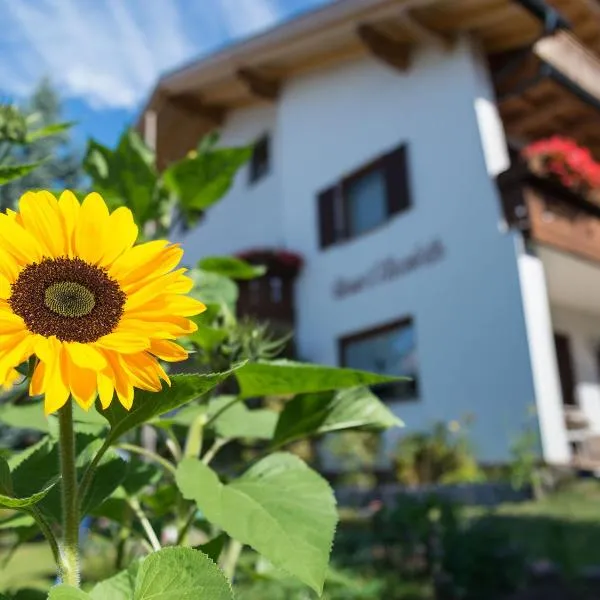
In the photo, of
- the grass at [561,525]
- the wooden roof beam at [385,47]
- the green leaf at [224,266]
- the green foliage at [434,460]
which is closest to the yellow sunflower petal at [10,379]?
the green leaf at [224,266]

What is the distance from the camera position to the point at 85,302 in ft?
2.27

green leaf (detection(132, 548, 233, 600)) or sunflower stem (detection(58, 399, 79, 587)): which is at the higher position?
sunflower stem (detection(58, 399, 79, 587))

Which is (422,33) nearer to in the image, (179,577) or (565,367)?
(565,367)

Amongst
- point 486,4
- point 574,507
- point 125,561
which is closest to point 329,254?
point 486,4

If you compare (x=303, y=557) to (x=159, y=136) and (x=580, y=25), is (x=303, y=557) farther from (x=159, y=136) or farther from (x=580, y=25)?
(x=159, y=136)

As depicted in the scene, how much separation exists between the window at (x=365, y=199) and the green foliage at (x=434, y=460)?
3.13 meters

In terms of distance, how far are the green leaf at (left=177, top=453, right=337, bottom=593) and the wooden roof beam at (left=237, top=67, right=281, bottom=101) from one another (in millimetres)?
10614

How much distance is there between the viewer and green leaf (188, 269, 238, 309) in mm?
1134

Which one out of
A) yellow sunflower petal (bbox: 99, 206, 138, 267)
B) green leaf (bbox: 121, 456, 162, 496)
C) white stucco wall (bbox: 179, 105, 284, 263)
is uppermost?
white stucco wall (bbox: 179, 105, 284, 263)

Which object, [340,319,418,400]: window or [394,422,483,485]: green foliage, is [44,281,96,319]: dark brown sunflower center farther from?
[340,319,418,400]: window

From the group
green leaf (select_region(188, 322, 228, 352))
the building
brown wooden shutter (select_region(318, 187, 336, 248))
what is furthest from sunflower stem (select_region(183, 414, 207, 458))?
brown wooden shutter (select_region(318, 187, 336, 248))

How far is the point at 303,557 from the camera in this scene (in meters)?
0.71

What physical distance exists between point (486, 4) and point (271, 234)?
5117 millimetres

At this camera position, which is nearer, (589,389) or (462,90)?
(462,90)
